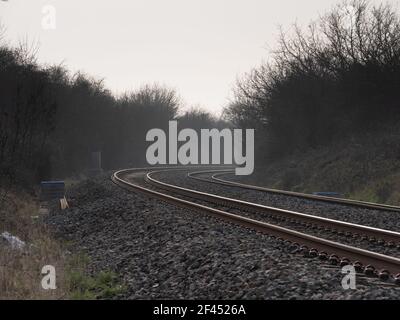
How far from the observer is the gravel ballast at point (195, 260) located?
6.55m

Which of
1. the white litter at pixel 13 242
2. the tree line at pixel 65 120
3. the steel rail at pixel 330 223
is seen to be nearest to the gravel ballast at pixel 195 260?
the white litter at pixel 13 242

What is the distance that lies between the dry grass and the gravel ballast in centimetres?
64

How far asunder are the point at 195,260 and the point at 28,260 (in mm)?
3002

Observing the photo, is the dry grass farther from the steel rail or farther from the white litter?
the steel rail

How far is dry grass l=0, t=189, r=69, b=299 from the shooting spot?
25.0 feet

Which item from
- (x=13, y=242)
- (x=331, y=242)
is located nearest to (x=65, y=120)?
(x=13, y=242)

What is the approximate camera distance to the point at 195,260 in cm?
867

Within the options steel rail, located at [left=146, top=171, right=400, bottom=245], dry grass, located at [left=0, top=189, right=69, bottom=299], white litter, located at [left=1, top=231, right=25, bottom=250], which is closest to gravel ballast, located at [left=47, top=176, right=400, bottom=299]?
dry grass, located at [left=0, top=189, right=69, bottom=299]

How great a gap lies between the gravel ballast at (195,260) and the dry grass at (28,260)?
25.2 inches

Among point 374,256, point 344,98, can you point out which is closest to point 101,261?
point 374,256

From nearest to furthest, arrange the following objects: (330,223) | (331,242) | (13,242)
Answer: (331,242), (13,242), (330,223)

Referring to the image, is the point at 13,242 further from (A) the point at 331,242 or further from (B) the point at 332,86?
(B) the point at 332,86

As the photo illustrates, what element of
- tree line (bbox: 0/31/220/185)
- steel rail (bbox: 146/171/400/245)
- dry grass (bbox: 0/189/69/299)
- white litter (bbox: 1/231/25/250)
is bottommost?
dry grass (bbox: 0/189/69/299)
